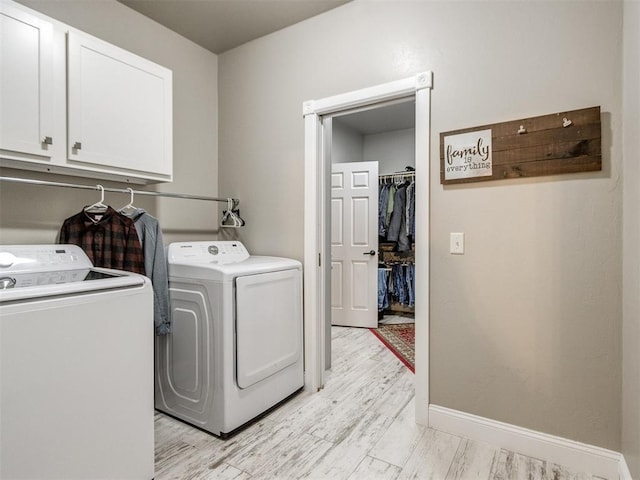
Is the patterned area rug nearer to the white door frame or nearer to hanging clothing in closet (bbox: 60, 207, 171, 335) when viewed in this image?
the white door frame

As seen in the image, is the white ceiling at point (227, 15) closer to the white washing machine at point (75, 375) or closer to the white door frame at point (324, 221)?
the white door frame at point (324, 221)

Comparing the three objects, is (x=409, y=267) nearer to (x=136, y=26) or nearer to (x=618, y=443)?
(x=618, y=443)

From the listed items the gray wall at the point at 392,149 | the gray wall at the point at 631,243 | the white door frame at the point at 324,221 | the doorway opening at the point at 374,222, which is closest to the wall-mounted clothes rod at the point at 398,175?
the doorway opening at the point at 374,222

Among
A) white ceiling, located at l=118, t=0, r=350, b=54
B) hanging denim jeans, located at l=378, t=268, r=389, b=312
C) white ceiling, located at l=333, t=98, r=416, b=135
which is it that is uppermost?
white ceiling, located at l=333, t=98, r=416, b=135

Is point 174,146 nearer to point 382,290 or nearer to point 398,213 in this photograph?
point 398,213

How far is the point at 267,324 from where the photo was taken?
2.16 m

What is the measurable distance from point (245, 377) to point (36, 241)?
4.34 ft

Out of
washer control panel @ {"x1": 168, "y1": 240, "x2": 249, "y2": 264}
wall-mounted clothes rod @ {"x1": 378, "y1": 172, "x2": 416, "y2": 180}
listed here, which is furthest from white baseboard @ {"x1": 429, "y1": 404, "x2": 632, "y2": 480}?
wall-mounted clothes rod @ {"x1": 378, "y1": 172, "x2": 416, "y2": 180}

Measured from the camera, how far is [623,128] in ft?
4.99

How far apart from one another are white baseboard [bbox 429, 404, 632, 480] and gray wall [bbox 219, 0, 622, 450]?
0.13 feet

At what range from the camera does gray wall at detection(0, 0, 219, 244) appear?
74.0 inches

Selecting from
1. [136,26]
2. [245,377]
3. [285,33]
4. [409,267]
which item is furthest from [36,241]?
[409,267]

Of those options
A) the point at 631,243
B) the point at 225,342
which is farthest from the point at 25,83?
the point at 631,243

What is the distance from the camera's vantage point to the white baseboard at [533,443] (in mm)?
1591
